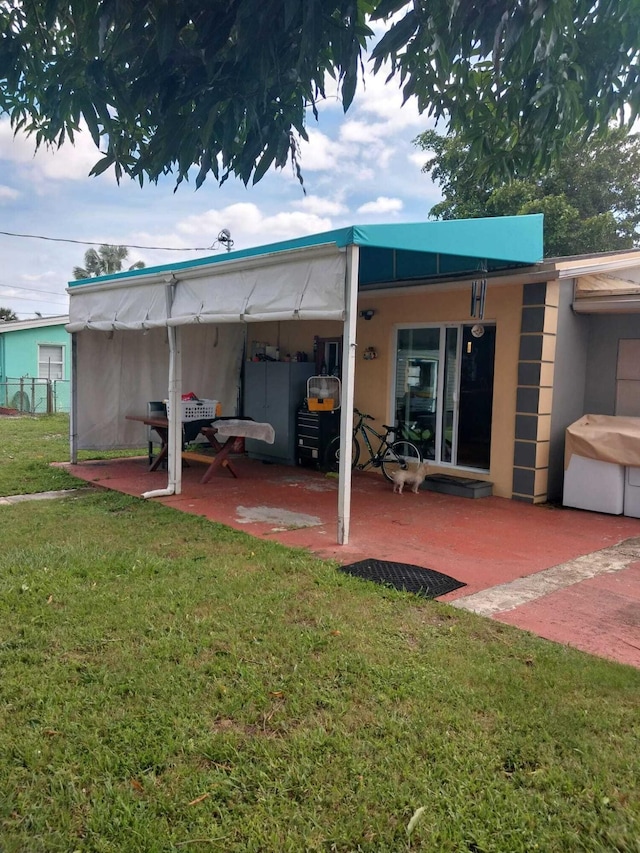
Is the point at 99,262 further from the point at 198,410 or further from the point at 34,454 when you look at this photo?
the point at 198,410

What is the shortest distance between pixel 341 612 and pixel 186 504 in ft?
11.9

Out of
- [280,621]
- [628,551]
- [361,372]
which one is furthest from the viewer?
[361,372]

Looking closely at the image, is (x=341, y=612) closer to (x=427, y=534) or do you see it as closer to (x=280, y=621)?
(x=280, y=621)

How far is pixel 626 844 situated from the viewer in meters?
2.13

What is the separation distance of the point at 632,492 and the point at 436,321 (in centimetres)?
317

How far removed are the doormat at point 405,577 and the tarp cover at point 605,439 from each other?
3.06 meters

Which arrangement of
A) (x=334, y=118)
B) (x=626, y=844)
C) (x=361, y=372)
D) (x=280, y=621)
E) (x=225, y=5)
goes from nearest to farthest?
(x=225, y=5) < (x=626, y=844) < (x=334, y=118) < (x=280, y=621) < (x=361, y=372)

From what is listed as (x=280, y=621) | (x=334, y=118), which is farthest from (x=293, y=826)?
(x=334, y=118)

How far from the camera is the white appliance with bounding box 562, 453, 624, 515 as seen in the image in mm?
7129

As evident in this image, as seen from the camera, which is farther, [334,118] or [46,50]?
[334,118]

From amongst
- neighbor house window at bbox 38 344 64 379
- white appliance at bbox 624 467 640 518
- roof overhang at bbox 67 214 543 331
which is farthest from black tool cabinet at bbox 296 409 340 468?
neighbor house window at bbox 38 344 64 379

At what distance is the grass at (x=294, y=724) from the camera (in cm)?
222

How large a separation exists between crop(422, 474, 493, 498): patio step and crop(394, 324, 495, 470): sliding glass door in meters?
0.31

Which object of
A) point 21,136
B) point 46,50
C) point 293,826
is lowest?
point 293,826
